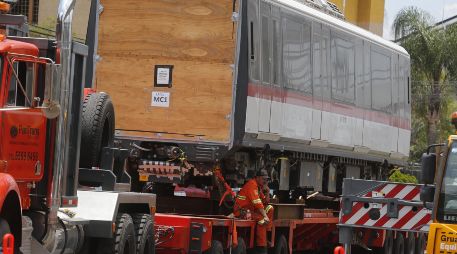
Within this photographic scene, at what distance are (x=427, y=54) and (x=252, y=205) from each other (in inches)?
1558

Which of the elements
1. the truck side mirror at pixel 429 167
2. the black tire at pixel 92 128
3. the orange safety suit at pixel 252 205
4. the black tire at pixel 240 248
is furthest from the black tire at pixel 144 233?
the orange safety suit at pixel 252 205

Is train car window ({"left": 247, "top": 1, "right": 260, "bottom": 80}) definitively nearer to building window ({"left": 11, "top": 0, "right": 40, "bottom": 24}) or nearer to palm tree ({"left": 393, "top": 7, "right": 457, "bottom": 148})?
building window ({"left": 11, "top": 0, "right": 40, "bottom": 24})

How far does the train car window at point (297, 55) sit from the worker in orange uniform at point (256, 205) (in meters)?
Result: 1.85

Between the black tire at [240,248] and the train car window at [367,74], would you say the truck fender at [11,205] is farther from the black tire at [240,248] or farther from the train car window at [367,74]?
the train car window at [367,74]

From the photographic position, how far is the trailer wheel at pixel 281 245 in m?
20.1

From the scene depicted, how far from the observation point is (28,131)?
35.8ft

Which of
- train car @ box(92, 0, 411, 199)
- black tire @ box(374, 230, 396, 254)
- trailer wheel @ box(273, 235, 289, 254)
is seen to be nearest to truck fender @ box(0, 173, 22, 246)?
train car @ box(92, 0, 411, 199)

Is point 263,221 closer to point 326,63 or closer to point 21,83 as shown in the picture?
point 326,63

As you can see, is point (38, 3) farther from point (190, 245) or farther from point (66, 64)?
point (66, 64)

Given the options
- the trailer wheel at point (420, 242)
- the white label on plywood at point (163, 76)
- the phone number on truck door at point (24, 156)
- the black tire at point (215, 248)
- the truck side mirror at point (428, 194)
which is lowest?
the trailer wheel at point (420, 242)

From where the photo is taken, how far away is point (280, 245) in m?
20.2

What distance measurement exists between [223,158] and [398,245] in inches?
289

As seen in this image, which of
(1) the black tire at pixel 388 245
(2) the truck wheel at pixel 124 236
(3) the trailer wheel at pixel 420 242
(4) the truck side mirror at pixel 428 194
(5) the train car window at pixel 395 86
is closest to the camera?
(4) the truck side mirror at pixel 428 194

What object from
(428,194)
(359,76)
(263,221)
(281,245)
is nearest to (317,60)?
(359,76)
